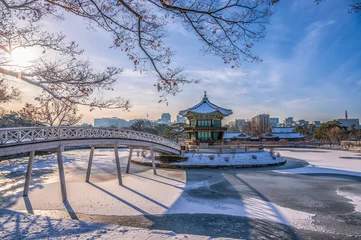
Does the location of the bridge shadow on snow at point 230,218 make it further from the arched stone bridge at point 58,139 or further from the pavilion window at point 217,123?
the pavilion window at point 217,123

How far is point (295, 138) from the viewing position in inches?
2314

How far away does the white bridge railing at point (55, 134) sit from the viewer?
10.1 m

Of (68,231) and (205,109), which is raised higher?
(205,109)

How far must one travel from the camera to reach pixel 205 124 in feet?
128

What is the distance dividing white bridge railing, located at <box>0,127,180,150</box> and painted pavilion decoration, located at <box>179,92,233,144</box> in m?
19.6

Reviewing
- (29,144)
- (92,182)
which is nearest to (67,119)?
(92,182)

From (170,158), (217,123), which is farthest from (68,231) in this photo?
(217,123)

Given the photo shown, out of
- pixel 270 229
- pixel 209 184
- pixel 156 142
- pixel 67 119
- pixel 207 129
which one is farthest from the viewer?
pixel 67 119

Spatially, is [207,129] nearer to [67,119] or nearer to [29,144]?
[67,119]

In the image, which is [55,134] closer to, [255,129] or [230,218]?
[230,218]

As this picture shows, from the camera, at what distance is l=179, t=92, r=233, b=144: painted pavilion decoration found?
3781cm

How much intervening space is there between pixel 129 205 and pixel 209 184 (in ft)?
21.0

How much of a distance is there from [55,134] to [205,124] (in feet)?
94.2

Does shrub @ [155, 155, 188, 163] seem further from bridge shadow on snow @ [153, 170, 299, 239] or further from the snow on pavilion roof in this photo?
the snow on pavilion roof
